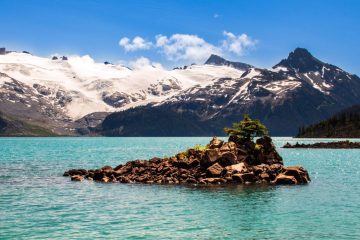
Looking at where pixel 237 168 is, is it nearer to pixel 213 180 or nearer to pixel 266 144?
pixel 213 180

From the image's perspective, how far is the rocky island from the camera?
232 ft

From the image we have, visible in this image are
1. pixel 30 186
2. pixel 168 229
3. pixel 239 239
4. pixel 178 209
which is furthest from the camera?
pixel 30 186

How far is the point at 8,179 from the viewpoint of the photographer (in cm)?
7638

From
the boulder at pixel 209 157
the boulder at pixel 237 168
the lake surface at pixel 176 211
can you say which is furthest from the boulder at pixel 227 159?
the lake surface at pixel 176 211

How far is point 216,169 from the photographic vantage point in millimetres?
72062

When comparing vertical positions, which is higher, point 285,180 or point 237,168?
point 237,168

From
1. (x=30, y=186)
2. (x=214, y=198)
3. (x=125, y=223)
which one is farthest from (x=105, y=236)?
(x=30, y=186)

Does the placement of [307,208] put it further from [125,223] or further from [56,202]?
[56,202]

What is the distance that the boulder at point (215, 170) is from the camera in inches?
2800

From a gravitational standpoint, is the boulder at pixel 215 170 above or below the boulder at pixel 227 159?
below

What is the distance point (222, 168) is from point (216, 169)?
1.06 m

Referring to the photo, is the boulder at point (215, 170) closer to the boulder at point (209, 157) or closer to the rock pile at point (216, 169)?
the rock pile at point (216, 169)

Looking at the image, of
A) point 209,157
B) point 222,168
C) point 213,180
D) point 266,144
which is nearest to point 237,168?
point 222,168

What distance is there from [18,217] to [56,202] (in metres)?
8.82
